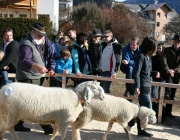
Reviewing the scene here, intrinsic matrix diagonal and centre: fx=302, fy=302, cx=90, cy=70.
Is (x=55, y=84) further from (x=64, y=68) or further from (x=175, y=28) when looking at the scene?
(x=175, y=28)

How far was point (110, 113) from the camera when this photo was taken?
4.94 metres

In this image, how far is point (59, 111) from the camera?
4379 millimetres

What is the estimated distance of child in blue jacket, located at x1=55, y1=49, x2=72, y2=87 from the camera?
20.7 ft

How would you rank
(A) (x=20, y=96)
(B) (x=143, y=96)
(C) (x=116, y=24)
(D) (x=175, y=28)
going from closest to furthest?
(A) (x=20, y=96), (B) (x=143, y=96), (C) (x=116, y=24), (D) (x=175, y=28)

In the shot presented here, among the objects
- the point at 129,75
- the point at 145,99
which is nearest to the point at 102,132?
the point at 145,99

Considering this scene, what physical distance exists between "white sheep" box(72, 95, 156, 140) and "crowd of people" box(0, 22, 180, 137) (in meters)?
0.28

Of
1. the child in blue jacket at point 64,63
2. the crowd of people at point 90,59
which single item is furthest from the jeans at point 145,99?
the child in blue jacket at point 64,63

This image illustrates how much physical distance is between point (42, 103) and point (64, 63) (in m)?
2.24

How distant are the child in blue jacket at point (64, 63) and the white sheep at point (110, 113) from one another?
164 centimetres

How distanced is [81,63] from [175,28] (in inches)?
2062

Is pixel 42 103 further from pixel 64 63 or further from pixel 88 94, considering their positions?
pixel 64 63

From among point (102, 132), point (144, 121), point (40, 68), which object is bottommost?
point (102, 132)

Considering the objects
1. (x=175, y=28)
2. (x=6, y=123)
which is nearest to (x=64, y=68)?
(x=6, y=123)

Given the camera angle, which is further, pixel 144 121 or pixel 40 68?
pixel 144 121
